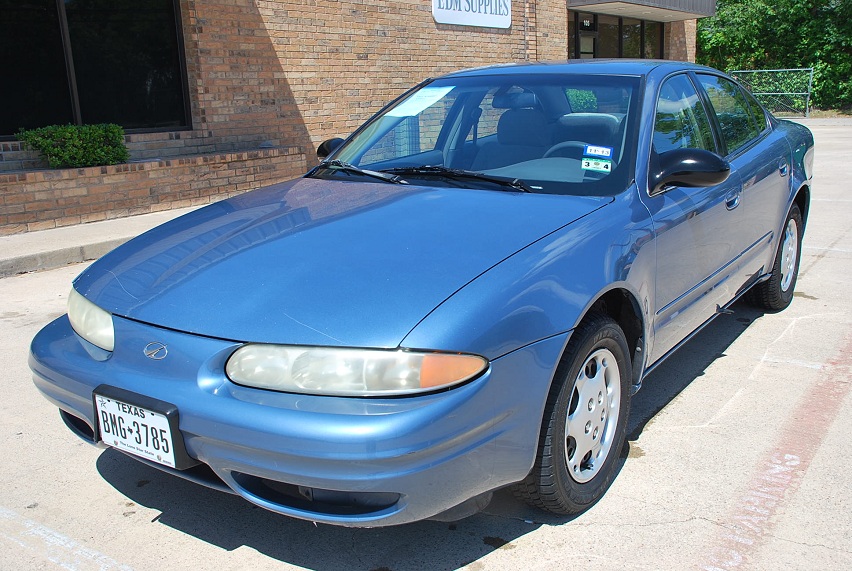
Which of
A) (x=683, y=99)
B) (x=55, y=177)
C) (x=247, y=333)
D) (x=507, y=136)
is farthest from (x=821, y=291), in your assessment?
(x=55, y=177)

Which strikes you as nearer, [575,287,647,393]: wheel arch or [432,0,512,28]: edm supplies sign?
[575,287,647,393]: wheel arch

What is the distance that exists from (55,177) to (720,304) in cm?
702

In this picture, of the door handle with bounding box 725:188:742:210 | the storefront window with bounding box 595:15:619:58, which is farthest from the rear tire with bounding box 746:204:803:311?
the storefront window with bounding box 595:15:619:58

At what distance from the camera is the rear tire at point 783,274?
5.00 meters

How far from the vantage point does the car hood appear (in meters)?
2.30

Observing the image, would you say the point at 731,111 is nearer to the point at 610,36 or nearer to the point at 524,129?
the point at 524,129

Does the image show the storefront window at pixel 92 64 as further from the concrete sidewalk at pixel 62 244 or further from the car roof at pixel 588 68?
the car roof at pixel 588 68

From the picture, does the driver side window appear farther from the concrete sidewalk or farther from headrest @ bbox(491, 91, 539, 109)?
the concrete sidewalk

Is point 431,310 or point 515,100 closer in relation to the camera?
point 431,310

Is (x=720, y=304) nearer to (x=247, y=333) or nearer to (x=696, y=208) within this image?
(x=696, y=208)

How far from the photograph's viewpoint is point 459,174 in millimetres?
3355

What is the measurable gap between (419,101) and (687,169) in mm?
1488

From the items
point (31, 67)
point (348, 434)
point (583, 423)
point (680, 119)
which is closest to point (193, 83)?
point (31, 67)

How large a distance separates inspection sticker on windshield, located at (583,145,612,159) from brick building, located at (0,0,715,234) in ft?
22.0
